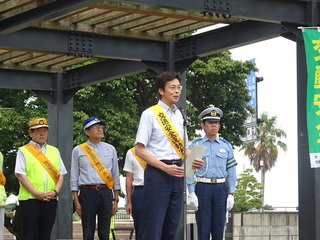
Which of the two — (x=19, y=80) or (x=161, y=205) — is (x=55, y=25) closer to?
(x=19, y=80)

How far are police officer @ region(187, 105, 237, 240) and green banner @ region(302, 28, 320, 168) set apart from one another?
1938 millimetres

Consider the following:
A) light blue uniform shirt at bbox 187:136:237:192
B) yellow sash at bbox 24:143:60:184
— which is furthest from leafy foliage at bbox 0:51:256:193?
light blue uniform shirt at bbox 187:136:237:192

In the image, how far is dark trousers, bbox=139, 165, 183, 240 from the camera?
Answer: 887 cm

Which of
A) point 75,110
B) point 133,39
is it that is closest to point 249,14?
point 133,39

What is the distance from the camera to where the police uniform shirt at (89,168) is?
41.8 ft

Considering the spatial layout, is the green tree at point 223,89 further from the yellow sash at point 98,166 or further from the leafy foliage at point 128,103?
the yellow sash at point 98,166

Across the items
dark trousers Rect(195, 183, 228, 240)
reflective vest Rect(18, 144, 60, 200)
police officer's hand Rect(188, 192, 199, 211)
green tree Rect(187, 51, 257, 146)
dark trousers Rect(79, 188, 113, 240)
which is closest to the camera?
police officer's hand Rect(188, 192, 199, 211)

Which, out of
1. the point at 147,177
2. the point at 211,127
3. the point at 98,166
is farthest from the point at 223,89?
the point at 147,177

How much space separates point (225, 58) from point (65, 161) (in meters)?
24.2

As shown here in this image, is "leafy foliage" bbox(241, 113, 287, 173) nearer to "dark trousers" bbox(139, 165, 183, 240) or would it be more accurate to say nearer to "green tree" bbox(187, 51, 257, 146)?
"green tree" bbox(187, 51, 257, 146)

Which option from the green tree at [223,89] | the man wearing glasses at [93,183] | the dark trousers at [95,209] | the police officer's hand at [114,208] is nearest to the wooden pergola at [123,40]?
the man wearing glasses at [93,183]

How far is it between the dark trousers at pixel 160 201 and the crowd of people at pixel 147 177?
0.03 feet

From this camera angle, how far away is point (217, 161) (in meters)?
11.8

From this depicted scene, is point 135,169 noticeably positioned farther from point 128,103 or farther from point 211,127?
point 128,103
